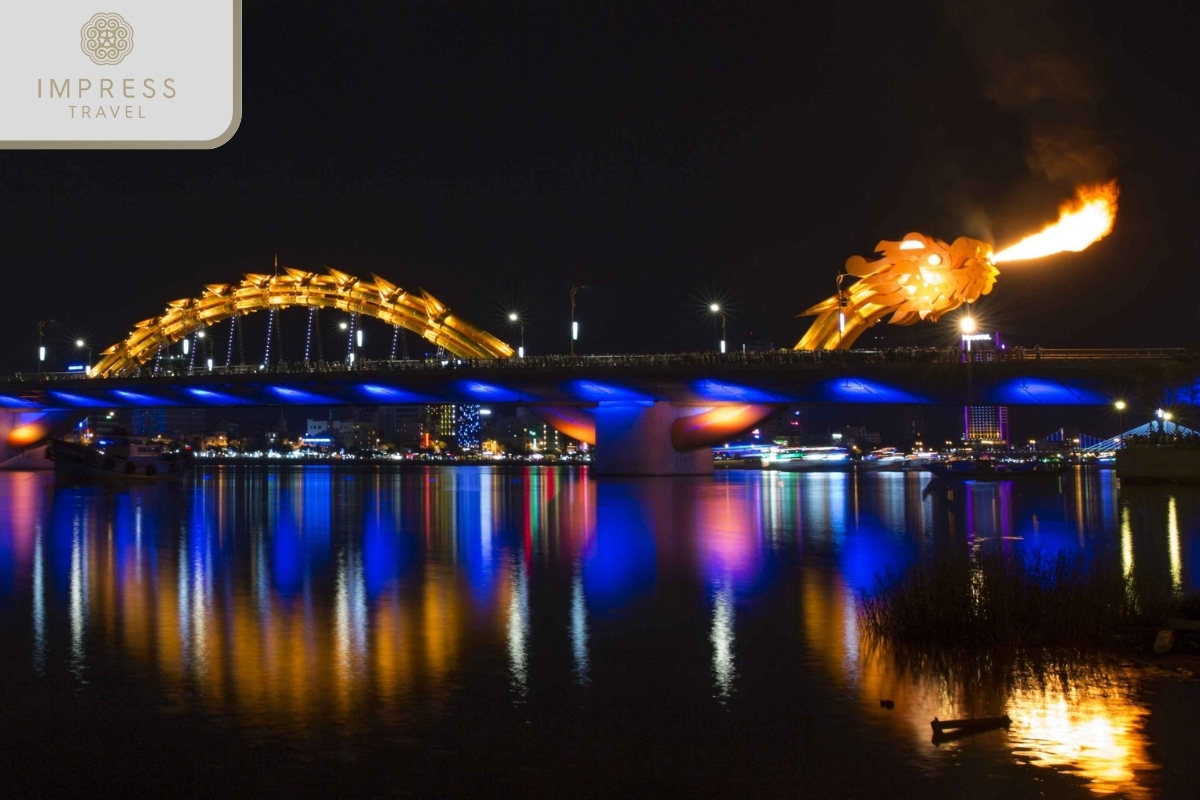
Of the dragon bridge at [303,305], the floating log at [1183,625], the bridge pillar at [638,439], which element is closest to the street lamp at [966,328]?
the bridge pillar at [638,439]

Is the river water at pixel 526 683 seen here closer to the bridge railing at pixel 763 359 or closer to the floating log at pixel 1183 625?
the floating log at pixel 1183 625

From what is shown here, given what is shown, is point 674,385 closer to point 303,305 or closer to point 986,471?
point 986,471

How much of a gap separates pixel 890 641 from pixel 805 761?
5.67 m

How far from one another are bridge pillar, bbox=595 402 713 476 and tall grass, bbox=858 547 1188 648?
222ft

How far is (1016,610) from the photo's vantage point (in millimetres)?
16344

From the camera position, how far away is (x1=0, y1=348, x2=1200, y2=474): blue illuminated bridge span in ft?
237

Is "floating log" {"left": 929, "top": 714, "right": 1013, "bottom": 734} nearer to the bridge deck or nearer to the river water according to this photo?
the river water

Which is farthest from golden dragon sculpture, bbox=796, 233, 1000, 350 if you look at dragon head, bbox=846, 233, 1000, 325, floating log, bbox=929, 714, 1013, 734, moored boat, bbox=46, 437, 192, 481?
floating log, bbox=929, 714, 1013, 734

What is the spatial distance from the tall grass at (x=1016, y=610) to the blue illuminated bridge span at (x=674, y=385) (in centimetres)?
5642

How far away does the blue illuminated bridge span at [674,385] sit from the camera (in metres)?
72.4

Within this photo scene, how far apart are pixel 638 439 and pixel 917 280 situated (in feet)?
69.2

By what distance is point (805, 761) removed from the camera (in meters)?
11.3

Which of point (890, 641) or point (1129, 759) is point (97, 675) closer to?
point (890, 641)

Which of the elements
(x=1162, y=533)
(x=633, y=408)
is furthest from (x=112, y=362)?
(x=1162, y=533)
